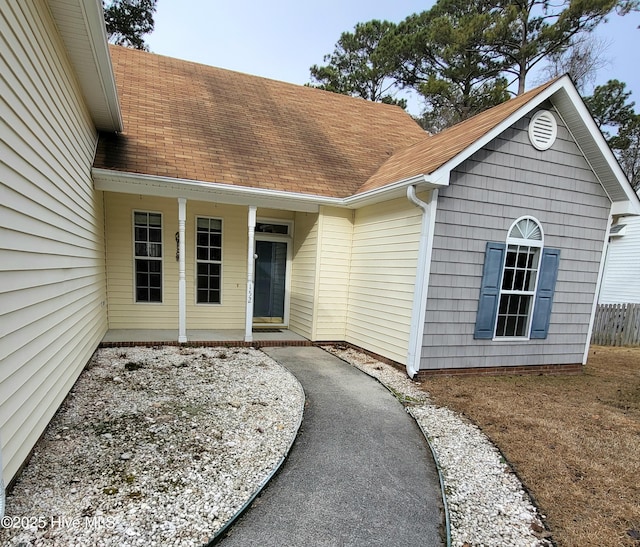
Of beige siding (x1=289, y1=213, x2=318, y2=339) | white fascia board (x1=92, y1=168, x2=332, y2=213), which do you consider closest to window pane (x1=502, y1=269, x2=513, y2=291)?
white fascia board (x1=92, y1=168, x2=332, y2=213)

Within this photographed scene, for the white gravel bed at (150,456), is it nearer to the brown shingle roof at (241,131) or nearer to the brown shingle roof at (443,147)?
the brown shingle roof at (241,131)

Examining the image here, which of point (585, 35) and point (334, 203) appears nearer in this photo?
point (334, 203)

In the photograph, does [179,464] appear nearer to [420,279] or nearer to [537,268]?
[420,279]

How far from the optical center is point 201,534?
2.00 metres

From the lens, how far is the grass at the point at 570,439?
239cm

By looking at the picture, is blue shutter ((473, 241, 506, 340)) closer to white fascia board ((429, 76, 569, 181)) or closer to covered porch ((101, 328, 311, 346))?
white fascia board ((429, 76, 569, 181))

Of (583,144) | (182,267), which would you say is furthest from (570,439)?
(182,267)

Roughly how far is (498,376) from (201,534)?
17.0 feet

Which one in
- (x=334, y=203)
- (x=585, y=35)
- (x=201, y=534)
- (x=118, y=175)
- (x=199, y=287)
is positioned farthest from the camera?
(x=585, y=35)

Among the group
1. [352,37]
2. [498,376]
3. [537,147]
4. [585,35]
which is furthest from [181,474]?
[352,37]

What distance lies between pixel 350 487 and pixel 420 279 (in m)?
3.11

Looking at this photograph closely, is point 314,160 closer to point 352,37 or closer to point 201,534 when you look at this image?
point 201,534

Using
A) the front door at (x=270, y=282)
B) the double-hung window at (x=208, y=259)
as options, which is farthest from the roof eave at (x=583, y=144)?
the double-hung window at (x=208, y=259)

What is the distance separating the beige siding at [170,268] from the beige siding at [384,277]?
2484mm
